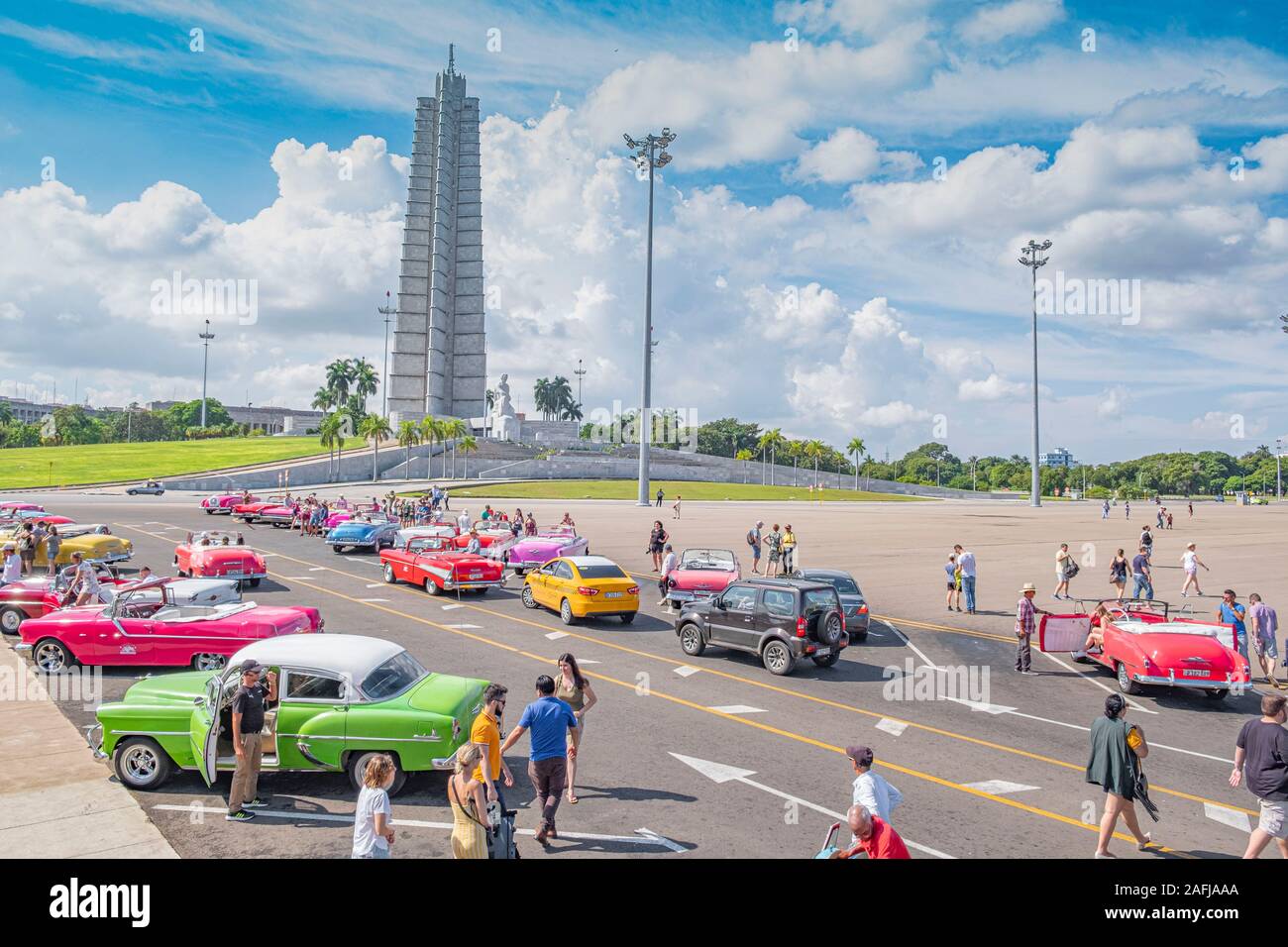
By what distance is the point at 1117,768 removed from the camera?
7750 millimetres

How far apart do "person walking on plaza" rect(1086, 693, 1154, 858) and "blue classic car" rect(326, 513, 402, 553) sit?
27.9 meters

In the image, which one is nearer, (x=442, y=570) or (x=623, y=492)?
(x=442, y=570)

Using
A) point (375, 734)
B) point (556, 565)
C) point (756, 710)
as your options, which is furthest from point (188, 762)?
point (556, 565)

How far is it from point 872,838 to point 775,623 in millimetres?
9625

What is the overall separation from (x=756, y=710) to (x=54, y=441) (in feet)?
542

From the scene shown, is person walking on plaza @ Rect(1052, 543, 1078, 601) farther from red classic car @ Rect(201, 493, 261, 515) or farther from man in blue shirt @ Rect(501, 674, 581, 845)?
red classic car @ Rect(201, 493, 261, 515)

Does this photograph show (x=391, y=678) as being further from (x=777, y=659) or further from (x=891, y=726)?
(x=777, y=659)

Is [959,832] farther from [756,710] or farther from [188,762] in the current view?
[188,762]

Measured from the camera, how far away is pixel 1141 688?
14.8 meters

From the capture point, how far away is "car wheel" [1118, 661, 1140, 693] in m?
14.6

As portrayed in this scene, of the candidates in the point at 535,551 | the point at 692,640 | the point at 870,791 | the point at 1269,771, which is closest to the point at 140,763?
the point at 870,791

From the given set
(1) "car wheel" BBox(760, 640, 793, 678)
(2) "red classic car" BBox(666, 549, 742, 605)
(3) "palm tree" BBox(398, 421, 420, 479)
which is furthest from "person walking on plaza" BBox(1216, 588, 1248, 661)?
(3) "palm tree" BBox(398, 421, 420, 479)

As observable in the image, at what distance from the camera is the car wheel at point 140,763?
9250 mm

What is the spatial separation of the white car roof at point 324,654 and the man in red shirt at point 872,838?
5836mm
